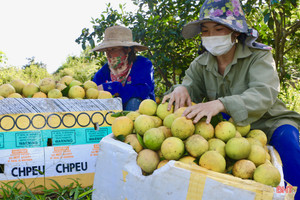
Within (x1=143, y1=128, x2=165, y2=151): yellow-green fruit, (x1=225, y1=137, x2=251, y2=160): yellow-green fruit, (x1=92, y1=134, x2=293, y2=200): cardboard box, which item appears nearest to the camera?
(x1=92, y1=134, x2=293, y2=200): cardboard box

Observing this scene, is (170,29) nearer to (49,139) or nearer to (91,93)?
(91,93)

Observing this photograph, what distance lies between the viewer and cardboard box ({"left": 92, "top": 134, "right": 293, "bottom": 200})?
47.8 inches

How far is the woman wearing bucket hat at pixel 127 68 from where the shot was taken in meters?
3.39

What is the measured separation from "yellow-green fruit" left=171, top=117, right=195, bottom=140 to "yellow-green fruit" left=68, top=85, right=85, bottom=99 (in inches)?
47.9

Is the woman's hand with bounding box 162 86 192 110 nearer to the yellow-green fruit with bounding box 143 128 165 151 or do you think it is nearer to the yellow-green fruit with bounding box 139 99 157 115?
the yellow-green fruit with bounding box 139 99 157 115

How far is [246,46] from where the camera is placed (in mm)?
2119

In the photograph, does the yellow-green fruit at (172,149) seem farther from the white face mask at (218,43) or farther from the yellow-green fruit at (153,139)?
the white face mask at (218,43)

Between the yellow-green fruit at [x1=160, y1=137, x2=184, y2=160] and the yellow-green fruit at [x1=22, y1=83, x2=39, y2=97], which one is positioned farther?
the yellow-green fruit at [x1=22, y1=83, x2=39, y2=97]

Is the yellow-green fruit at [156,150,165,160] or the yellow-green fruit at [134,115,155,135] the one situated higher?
the yellow-green fruit at [134,115,155,135]

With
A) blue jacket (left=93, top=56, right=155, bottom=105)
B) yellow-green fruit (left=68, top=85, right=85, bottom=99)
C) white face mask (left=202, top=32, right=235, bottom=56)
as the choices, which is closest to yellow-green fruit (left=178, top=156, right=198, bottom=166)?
white face mask (left=202, top=32, right=235, bottom=56)

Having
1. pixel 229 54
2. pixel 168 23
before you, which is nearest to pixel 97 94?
pixel 229 54

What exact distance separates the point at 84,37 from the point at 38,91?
6.20 feet

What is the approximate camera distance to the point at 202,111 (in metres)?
1.61

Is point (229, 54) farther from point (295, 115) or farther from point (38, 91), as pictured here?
point (38, 91)
